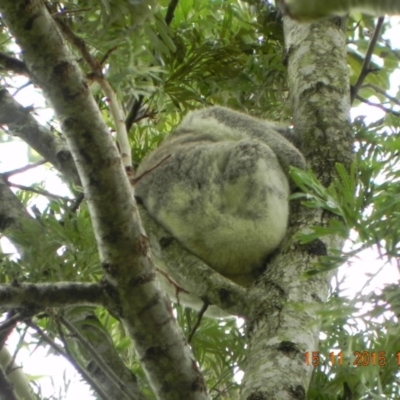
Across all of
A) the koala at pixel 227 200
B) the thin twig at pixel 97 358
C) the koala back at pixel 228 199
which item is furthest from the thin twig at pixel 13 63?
the koala back at pixel 228 199

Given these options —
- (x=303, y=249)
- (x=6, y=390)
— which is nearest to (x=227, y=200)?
(x=303, y=249)

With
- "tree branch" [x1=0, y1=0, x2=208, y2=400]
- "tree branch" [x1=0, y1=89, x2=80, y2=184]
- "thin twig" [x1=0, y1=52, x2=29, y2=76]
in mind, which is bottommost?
"tree branch" [x1=0, y1=0, x2=208, y2=400]

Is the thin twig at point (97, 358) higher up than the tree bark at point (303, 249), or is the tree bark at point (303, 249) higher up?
the tree bark at point (303, 249)

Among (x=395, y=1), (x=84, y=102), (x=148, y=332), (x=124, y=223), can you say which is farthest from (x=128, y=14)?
(x=395, y=1)

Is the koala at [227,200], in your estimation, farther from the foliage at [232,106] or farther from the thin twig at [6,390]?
the thin twig at [6,390]

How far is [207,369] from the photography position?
2600 millimetres

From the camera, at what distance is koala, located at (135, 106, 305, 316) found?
252 cm

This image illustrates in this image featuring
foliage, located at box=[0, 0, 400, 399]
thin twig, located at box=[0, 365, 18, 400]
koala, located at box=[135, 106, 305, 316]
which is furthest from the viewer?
koala, located at box=[135, 106, 305, 316]

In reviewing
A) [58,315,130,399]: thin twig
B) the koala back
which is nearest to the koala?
the koala back

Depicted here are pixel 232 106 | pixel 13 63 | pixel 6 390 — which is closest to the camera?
pixel 13 63

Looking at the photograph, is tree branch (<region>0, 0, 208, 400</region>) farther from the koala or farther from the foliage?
the koala

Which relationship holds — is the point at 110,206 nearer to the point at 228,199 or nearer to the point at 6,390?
the point at 6,390

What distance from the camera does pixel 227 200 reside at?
262 centimetres

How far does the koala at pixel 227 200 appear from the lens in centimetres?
252
